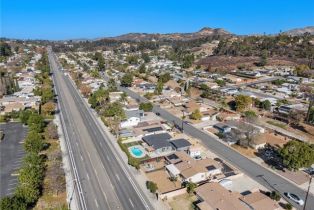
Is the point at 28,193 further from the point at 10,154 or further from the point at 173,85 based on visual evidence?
the point at 173,85

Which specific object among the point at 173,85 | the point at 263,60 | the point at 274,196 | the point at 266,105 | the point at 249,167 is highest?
the point at 263,60

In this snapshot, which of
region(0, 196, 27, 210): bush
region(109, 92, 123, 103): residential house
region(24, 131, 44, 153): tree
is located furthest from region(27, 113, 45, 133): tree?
region(109, 92, 123, 103): residential house

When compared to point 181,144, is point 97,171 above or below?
below

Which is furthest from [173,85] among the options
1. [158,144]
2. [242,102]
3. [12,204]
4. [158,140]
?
[12,204]

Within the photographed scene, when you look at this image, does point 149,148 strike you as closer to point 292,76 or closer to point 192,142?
point 192,142

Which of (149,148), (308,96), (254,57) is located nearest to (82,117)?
(149,148)

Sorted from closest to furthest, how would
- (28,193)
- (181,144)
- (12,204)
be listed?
(12,204)
(28,193)
(181,144)

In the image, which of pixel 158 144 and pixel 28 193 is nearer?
pixel 28 193

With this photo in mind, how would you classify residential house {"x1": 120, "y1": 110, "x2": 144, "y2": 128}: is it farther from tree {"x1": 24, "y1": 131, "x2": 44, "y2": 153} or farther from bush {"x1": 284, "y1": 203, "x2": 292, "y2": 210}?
bush {"x1": 284, "y1": 203, "x2": 292, "y2": 210}

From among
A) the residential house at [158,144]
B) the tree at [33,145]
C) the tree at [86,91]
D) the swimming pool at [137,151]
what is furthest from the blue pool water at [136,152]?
the tree at [86,91]
